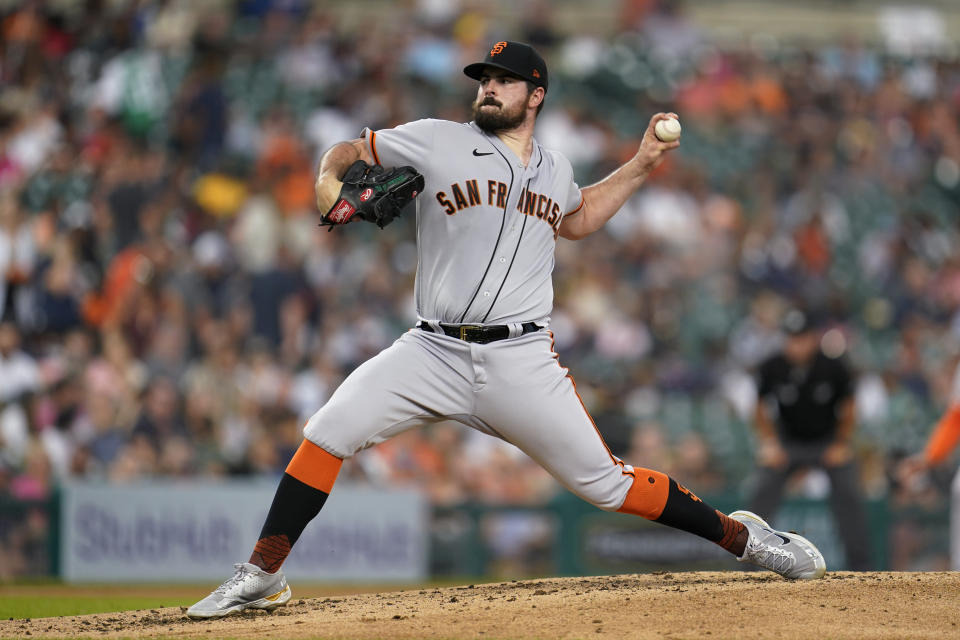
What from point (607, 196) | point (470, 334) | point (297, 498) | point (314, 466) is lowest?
point (297, 498)

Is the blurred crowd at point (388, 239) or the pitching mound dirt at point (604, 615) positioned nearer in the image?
the pitching mound dirt at point (604, 615)

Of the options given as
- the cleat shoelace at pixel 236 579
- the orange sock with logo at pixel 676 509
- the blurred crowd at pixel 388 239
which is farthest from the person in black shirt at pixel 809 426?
the cleat shoelace at pixel 236 579

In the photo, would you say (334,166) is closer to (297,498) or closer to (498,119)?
(498,119)

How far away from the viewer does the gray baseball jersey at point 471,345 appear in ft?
15.4

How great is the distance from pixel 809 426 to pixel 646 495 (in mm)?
3721

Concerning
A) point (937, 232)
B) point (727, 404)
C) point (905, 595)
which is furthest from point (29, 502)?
point (937, 232)

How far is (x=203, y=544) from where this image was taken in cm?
965

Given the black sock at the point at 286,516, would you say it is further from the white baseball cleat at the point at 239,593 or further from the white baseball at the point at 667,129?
the white baseball at the point at 667,129

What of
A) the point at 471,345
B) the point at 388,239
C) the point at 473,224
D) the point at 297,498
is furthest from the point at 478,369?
the point at 388,239

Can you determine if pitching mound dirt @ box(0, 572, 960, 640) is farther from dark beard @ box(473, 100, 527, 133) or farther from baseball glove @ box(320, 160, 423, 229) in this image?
dark beard @ box(473, 100, 527, 133)

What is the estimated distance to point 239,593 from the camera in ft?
15.8

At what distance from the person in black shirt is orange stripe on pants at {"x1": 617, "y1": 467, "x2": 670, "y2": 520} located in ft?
10.8

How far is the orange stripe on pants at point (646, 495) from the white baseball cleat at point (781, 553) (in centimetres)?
42

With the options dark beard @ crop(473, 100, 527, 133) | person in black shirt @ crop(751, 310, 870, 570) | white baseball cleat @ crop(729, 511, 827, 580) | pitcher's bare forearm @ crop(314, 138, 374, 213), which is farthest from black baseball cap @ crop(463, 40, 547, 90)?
person in black shirt @ crop(751, 310, 870, 570)
